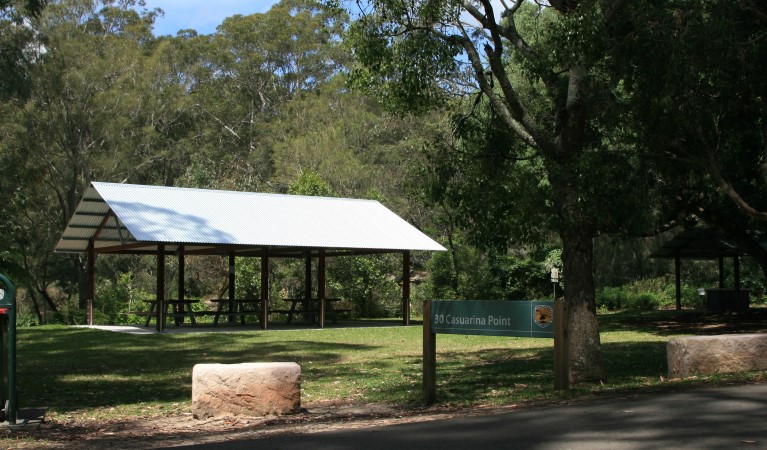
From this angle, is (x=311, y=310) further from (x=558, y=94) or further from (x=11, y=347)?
(x=11, y=347)

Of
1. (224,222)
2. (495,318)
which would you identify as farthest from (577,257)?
(224,222)

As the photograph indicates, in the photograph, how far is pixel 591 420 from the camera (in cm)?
729

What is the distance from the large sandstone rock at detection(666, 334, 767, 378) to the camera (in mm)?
10492

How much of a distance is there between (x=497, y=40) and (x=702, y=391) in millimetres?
5620

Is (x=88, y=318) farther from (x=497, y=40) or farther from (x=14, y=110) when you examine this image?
(x=497, y=40)

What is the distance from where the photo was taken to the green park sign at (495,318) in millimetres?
9766

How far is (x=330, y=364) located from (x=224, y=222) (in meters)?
12.4

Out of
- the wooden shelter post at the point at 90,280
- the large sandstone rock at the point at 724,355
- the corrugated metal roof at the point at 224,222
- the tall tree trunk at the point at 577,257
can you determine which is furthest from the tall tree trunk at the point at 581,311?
the wooden shelter post at the point at 90,280

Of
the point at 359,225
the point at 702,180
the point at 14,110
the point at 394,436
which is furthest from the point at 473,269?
the point at 394,436

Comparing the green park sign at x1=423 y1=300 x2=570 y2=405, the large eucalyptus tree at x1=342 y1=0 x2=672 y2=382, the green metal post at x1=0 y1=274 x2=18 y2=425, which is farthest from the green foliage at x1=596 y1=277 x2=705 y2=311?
the green metal post at x1=0 y1=274 x2=18 y2=425

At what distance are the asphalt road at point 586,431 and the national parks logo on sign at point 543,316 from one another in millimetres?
1710

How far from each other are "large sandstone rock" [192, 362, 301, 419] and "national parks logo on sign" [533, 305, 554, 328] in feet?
8.88

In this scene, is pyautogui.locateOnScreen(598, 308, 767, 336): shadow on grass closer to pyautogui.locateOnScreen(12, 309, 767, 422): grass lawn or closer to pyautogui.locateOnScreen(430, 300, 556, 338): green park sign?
pyautogui.locateOnScreen(12, 309, 767, 422): grass lawn

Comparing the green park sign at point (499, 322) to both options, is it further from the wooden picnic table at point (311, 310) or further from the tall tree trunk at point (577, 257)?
the wooden picnic table at point (311, 310)
